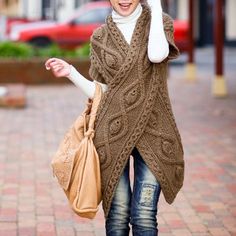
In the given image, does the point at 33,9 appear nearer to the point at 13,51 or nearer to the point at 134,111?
the point at 13,51

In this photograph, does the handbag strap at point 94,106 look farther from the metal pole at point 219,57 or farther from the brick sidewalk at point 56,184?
the metal pole at point 219,57

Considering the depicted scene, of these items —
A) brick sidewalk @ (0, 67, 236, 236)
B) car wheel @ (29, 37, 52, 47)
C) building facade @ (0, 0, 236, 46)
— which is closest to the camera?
brick sidewalk @ (0, 67, 236, 236)

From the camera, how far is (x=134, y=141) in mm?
3619

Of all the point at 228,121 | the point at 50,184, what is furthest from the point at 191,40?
the point at 50,184

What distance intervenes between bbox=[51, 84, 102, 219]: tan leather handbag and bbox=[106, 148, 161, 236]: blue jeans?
14cm

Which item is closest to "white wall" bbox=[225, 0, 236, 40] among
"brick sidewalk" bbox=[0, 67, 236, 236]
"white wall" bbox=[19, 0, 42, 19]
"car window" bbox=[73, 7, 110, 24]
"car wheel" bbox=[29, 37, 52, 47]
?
"car window" bbox=[73, 7, 110, 24]

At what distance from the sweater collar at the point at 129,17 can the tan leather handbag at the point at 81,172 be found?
51 cm

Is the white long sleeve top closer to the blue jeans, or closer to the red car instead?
the blue jeans

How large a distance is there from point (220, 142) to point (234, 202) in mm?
2801

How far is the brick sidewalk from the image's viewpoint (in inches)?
211

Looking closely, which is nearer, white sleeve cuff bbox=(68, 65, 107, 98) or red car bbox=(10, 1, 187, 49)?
white sleeve cuff bbox=(68, 65, 107, 98)

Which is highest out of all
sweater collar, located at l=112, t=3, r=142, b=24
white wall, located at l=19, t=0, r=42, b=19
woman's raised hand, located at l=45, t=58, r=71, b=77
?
sweater collar, located at l=112, t=3, r=142, b=24

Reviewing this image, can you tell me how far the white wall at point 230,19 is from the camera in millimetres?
28539

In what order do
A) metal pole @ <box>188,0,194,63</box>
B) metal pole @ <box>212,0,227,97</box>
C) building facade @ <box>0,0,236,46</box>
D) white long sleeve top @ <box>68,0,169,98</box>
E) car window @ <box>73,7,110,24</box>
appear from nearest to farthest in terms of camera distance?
white long sleeve top @ <box>68,0,169,98</box>, metal pole @ <box>212,0,227,97</box>, metal pole @ <box>188,0,194,63</box>, car window @ <box>73,7,110,24</box>, building facade @ <box>0,0,236,46</box>
